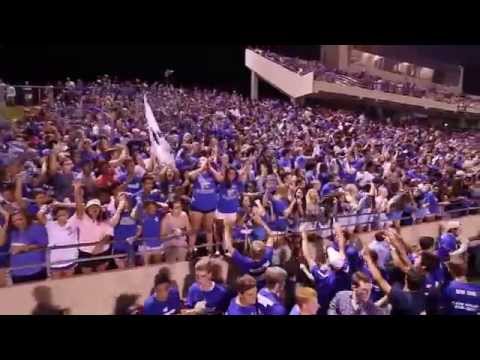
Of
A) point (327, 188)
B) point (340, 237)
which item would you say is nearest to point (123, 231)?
point (340, 237)

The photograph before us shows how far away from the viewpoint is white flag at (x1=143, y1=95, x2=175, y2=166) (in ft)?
13.9

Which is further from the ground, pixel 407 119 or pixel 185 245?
pixel 407 119

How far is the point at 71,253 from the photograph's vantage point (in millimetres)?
3312

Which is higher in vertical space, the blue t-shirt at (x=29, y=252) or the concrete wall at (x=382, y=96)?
the concrete wall at (x=382, y=96)

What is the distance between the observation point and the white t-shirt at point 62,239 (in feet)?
10.6

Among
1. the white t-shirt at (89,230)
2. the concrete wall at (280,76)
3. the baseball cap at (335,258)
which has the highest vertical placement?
the concrete wall at (280,76)

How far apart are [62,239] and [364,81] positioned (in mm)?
3649

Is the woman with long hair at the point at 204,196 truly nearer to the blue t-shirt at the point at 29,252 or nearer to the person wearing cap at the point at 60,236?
the person wearing cap at the point at 60,236

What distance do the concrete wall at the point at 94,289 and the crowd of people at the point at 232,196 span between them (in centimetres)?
7

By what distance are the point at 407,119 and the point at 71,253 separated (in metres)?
3.34

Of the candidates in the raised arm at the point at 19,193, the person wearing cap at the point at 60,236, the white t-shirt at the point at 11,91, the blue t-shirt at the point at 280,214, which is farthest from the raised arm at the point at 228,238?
the white t-shirt at the point at 11,91
